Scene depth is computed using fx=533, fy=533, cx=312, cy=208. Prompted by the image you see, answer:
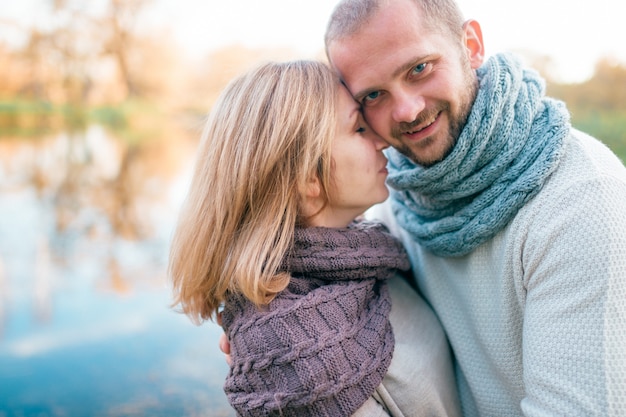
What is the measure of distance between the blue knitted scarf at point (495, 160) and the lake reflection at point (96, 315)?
1.56 meters

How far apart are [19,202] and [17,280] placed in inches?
127

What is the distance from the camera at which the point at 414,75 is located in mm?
1606

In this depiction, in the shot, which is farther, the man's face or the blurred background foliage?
the blurred background foliage

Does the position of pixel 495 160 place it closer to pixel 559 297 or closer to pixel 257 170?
pixel 559 297

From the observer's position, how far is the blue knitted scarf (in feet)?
4.75

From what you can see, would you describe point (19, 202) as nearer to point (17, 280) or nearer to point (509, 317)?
point (17, 280)

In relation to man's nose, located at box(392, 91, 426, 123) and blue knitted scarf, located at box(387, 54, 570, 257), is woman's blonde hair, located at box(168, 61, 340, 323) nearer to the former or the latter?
man's nose, located at box(392, 91, 426, 123)

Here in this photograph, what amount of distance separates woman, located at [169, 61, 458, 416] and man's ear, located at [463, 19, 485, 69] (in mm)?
396

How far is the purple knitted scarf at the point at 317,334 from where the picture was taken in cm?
138

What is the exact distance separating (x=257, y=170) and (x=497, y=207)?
0.70 metres

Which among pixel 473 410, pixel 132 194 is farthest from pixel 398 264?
pixel 132 194

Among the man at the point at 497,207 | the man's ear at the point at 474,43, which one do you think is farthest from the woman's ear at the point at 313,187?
the man's ear at the point at 474,43

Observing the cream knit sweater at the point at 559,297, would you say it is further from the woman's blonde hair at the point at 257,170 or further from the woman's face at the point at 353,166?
the woman's blonde hair at the point at 257,170

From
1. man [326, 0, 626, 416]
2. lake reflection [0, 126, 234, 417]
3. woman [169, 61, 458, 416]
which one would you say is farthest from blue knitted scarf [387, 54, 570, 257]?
lake reflection [0, 126, 234, 417]
